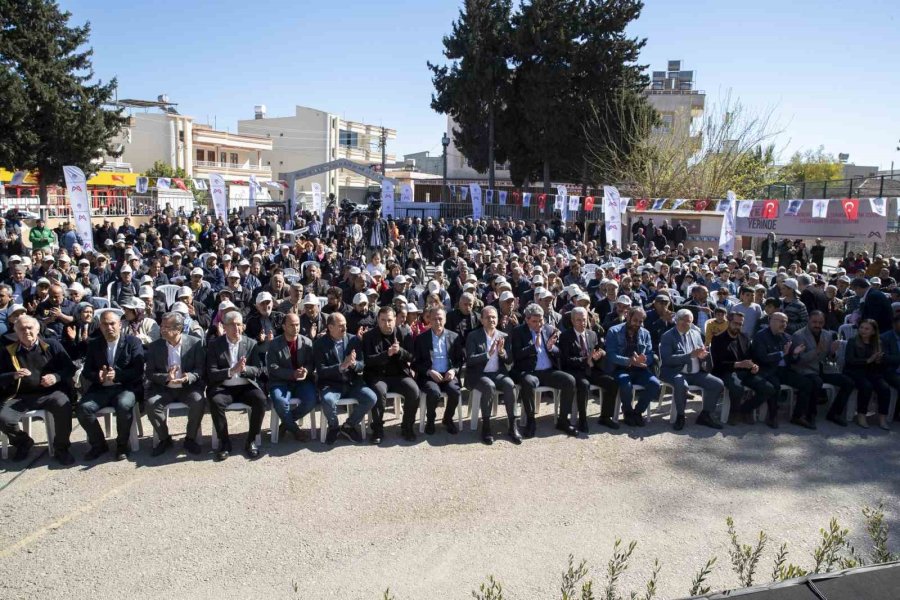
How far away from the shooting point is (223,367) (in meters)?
6.10

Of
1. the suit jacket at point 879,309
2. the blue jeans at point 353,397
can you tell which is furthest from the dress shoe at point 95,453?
the suit jacket at point 879,309

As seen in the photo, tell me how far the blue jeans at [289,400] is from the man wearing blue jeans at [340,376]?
138 mm

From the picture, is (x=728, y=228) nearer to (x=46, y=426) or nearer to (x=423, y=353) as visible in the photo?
(x=423, y=353)

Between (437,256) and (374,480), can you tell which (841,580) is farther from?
(437,256)

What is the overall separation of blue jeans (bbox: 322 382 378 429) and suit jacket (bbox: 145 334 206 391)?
122cm

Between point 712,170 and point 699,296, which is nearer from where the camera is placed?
point 699,296

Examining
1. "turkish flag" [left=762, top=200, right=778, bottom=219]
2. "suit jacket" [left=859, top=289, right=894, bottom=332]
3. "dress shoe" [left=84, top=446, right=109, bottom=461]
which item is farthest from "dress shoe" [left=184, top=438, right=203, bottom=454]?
"turkish flag" [left=762, top=200, right=778, bottom=219]

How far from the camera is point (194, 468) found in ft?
18.3

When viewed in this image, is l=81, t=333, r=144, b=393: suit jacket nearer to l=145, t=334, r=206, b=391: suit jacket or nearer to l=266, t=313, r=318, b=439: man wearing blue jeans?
l=145, t=334, r=206, b=391: suit jacket

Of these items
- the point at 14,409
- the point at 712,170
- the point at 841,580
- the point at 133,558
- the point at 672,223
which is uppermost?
the point at 712,170

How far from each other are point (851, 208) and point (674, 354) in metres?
12.8

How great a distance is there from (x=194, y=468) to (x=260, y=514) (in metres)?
1.16

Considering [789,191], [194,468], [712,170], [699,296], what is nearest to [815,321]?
[699,296]

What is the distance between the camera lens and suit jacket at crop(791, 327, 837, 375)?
23.5 ft
